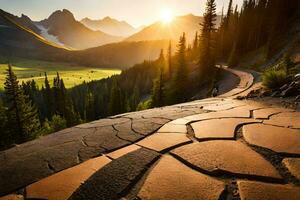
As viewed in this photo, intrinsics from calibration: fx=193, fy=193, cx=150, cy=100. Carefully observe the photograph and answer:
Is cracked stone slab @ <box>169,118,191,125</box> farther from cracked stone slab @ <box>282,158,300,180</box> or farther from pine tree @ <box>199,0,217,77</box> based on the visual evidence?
pine tree @ <box>199,0,217,77</box>

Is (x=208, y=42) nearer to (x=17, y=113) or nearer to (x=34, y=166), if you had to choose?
(x=17, y=113)

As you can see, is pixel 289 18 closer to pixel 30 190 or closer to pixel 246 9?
pixel 246 9

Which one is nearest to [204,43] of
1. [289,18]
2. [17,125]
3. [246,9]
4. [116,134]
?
[289,18]

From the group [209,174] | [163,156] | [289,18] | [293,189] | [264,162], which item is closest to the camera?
[293,189]

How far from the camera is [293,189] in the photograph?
5.32ft

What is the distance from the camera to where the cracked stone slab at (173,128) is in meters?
3.04

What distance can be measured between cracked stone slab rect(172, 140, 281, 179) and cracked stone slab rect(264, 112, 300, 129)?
1177mm

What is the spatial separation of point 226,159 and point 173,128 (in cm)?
119

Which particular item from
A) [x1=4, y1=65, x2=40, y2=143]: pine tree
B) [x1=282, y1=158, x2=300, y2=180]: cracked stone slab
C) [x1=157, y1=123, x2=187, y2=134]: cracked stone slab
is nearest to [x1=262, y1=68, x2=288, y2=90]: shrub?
[x1=157, y1=123, x2=187, y2=134]: cracked stone slab

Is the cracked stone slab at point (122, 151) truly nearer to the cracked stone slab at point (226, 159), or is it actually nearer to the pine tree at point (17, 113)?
the cracked stone slab at point (226, 159)

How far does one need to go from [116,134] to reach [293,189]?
2.30 m

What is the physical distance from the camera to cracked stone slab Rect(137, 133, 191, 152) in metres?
2.50

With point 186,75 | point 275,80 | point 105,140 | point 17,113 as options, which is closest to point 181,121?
point 105,140

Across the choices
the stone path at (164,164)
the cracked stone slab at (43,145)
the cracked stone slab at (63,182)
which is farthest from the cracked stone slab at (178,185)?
the cracked stone slab at (43,145)
